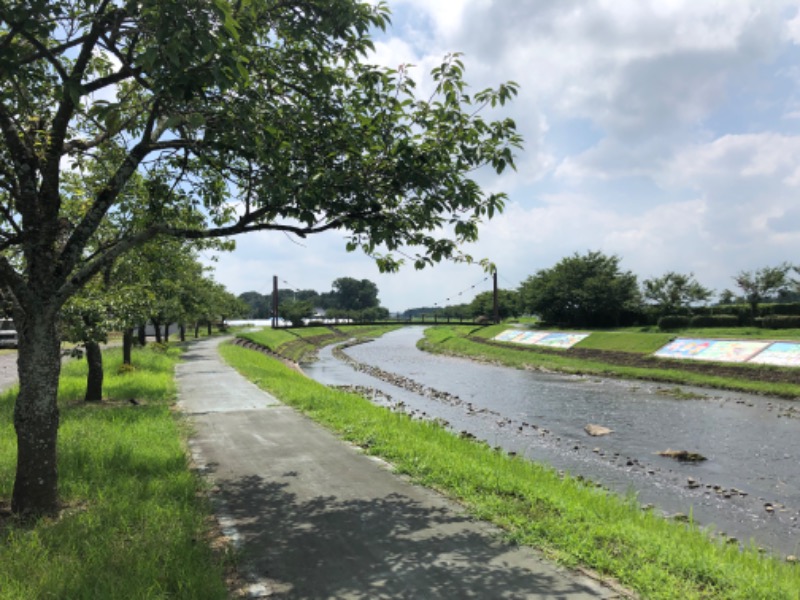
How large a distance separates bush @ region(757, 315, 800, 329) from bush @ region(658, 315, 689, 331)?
5.53 metres

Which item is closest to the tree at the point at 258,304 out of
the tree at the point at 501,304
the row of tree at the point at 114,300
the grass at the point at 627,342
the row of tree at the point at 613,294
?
the tree at the point at 501,304

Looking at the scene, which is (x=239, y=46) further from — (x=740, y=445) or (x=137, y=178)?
(x=740, y=445)

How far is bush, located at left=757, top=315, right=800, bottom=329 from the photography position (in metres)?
33.1

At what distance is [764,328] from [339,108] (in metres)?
36.5

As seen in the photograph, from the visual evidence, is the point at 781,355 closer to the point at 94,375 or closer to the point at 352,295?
the point at 94,375

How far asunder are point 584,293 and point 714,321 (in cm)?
1360

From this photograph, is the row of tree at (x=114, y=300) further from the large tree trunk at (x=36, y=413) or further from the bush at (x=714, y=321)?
the bush at (x=714, y=321)

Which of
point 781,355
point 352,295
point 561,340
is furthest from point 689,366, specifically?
point 352,295

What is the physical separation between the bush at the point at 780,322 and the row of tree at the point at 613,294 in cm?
226

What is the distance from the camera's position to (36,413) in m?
5.29

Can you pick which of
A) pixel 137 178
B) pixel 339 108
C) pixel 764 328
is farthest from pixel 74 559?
pixel 764 328

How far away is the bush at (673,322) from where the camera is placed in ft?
132

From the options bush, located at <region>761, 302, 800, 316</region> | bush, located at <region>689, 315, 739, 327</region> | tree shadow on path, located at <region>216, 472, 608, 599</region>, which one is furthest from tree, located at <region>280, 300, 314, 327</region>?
tree shadow on path, located at <region>216, 472, 608, 599</region>

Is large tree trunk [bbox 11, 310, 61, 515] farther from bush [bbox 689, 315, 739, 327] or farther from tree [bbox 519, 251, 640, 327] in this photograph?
tree [bbox 519, 251, 640, 327]
